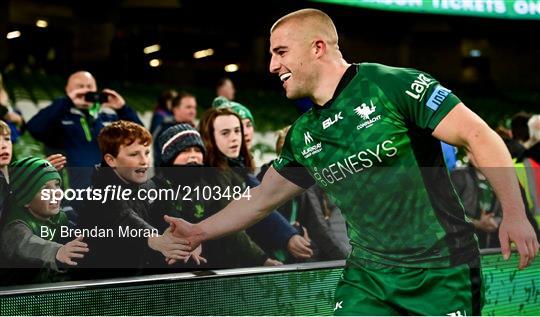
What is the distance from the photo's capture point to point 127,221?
3957 mm

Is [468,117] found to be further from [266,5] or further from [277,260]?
[266,5]

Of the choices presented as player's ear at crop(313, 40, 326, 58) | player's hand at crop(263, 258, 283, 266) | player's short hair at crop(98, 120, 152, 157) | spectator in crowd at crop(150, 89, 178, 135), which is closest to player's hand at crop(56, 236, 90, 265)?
player's short hair at crop(98, 120, 152, 157)

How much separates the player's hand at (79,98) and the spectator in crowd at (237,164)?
1325 mm

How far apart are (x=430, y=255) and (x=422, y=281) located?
102mm

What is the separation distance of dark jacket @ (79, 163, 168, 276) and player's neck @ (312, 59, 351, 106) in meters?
1.14

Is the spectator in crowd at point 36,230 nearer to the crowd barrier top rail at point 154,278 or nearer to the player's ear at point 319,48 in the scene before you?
the crowd barrier top rail at point 154,278

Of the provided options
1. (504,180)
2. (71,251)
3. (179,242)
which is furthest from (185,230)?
(504,180)

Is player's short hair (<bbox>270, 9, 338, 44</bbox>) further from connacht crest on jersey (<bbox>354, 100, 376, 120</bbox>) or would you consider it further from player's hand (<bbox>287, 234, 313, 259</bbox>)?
player's hand (<bbox>287, 234, 313, 259</bbox>)

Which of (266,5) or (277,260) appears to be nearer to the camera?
(277,260)

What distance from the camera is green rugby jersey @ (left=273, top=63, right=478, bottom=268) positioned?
310 cm

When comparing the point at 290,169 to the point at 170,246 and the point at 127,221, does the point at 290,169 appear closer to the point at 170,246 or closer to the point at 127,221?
the point at 170,246

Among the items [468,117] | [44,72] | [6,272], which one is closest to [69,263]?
[6,272]

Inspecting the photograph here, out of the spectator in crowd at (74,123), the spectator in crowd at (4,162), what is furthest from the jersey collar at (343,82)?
the spectator in crowd at (74,123)

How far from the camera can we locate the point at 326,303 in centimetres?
410
